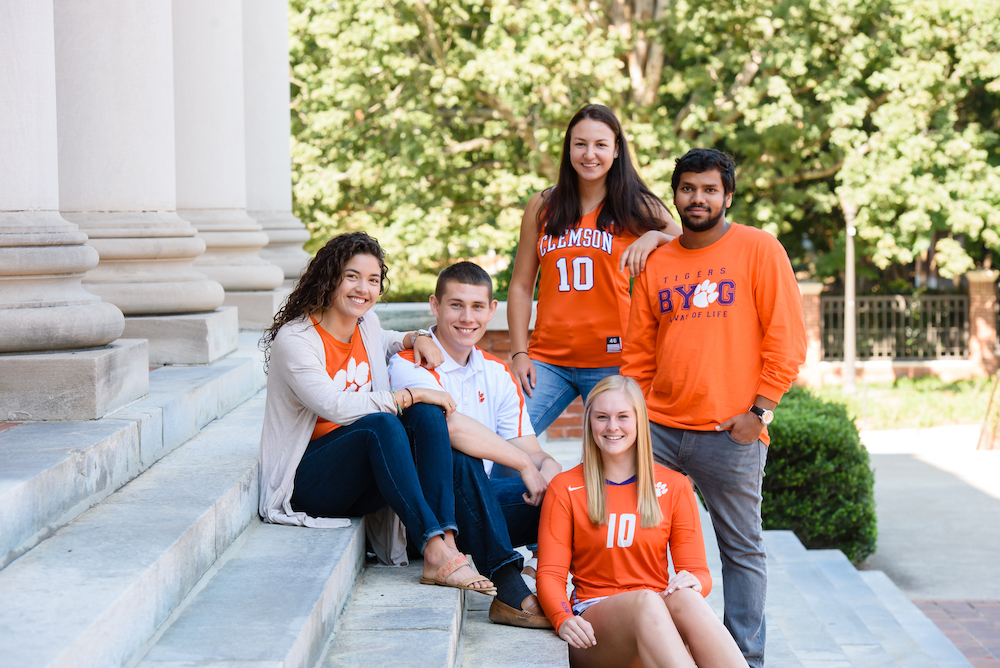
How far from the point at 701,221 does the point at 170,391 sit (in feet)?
7.32

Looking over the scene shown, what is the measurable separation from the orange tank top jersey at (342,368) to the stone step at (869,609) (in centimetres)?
310

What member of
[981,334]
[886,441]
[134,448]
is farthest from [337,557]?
[981,334]

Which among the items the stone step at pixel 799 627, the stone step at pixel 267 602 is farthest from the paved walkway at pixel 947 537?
the stone step at pixel 267 602

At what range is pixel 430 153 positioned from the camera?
1574cm

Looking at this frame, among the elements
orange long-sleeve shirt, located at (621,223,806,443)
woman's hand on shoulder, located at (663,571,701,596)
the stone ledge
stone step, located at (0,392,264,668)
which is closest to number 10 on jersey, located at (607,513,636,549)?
woman's hand on shoulder, located at (663,571,701,596)

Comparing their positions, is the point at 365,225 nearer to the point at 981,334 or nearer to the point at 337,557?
the point at 981,334

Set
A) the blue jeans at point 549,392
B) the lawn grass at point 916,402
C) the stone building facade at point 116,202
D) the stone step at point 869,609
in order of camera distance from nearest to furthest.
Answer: the stone building facade at point 116,202 → the blue jeans at point 549,392 → the stone step at point 869,609 → the lawn grass at point 916,402

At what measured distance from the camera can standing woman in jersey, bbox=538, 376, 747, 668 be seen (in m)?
3.18

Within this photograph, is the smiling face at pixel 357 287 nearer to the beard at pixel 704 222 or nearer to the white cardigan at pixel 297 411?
the white cardigan at pixel 297 411

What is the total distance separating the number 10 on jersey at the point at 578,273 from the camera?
152 inches

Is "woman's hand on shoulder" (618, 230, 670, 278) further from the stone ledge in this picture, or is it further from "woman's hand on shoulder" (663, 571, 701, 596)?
the stone ledge

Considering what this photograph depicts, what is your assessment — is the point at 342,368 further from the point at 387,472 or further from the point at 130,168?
the point at 130,168

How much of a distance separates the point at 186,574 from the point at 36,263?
53.8 inches

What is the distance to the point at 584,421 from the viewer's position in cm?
334
